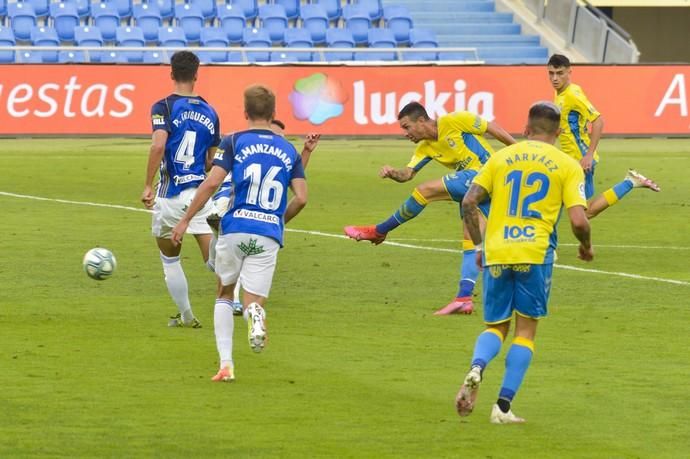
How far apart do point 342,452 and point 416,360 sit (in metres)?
2.93

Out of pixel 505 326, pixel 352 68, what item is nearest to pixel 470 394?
pixel 505 326

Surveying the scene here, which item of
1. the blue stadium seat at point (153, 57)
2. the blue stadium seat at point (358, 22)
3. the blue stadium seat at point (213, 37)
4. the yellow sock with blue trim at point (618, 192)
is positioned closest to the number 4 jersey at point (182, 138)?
the yellow sock with blue trim at point (618, 192)

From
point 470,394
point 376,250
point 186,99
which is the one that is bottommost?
point 376,250

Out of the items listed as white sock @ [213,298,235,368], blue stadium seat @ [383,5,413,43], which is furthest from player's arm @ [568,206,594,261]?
blue stadium seat @ [383,5,413,43]

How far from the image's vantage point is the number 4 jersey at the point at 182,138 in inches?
483

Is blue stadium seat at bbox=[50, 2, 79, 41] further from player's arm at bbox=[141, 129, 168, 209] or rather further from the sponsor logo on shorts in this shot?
the sponsor logo on shorts

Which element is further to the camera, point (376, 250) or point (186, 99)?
point (376, 250)

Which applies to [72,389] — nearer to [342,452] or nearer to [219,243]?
[219,243]

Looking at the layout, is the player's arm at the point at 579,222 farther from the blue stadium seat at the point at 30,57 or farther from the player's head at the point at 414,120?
the blue stadium seat at the point at 30,57

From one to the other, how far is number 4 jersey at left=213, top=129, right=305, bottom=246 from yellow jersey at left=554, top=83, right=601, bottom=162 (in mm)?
7644

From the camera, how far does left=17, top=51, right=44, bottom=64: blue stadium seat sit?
32.5m

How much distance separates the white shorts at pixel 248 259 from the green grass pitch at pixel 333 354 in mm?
706

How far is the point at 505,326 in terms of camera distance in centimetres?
925

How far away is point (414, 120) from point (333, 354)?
272 centimetres
